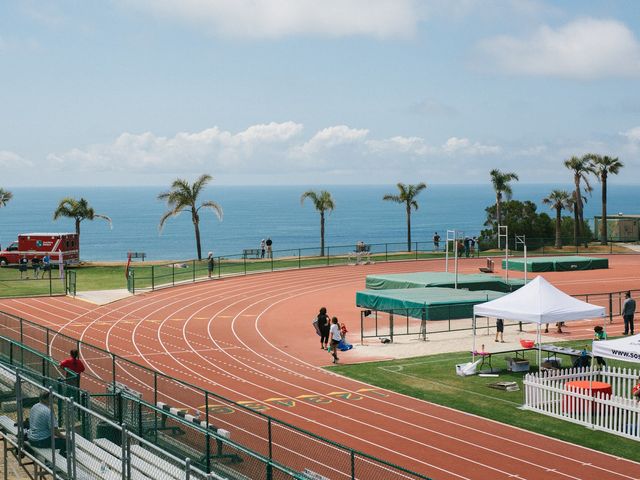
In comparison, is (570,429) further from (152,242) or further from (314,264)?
(152,242)

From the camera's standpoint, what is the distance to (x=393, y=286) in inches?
1769

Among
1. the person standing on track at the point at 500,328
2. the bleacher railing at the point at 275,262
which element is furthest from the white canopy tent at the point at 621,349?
the bleacher railing at the point at 275,262

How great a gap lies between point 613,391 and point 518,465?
534 cm

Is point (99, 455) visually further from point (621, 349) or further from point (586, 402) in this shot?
point (621, 349)

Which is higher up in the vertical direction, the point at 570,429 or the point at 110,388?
the point at 110,388

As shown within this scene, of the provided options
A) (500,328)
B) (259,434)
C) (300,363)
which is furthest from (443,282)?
(259,434)

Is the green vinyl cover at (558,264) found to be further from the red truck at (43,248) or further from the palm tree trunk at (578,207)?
the red truck at (43,248)

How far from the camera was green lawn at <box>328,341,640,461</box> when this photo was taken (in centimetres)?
2070

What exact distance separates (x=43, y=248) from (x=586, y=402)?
50.4 meters

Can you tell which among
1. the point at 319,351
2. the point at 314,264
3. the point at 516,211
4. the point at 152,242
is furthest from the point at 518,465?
the point at 152,242

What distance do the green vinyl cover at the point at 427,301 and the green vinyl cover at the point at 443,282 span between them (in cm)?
260

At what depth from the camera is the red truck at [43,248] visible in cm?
6419

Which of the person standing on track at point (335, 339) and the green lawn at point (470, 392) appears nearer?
the green lawn at point (470, 392)

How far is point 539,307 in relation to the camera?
26766 mm
